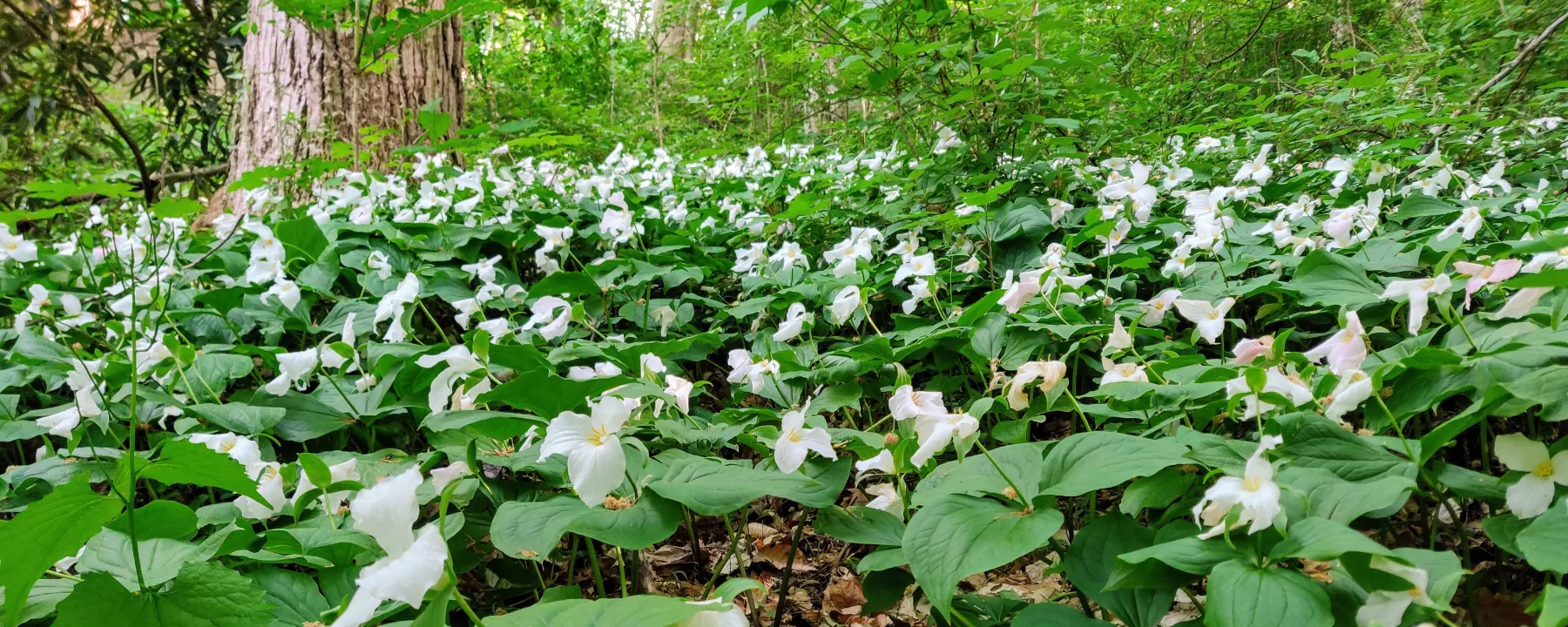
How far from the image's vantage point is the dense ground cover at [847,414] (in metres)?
0.91

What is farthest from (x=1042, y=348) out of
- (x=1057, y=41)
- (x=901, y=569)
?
(x=1057, y=41)

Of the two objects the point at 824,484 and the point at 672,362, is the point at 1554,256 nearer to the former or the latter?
the point at 824,484

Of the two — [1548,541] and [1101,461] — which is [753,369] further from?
[1548,541]

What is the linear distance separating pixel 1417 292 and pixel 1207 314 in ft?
1.08

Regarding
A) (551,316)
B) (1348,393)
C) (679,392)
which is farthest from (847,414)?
(1348,393)

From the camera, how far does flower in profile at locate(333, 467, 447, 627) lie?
2.15 feet

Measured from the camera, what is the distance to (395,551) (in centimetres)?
71

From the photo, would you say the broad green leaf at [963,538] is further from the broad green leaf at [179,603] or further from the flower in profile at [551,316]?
the flower in profile at [551,316]

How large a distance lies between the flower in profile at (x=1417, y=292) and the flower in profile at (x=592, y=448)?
1270 mm

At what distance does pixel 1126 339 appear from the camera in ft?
4.84

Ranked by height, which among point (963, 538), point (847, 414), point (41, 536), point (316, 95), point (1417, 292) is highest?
point (316, 95)

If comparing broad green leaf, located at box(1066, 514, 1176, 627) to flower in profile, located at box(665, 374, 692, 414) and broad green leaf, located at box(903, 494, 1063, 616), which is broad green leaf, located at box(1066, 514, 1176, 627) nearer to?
broad green leaf, located at box(903, 494, 1063, 616)

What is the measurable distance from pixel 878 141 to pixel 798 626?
347 cm

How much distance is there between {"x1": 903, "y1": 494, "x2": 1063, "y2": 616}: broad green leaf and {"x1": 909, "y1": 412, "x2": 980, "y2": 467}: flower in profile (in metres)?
0.08
